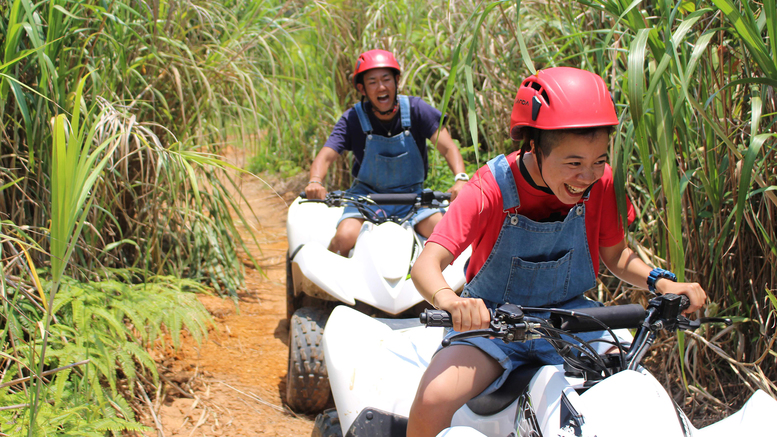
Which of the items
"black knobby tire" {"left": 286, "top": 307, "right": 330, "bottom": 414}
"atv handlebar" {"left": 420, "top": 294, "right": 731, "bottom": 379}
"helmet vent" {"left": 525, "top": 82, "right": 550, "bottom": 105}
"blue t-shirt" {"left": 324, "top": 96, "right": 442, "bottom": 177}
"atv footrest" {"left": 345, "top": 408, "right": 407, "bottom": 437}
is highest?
"helmet vent" {"left": 525, "top": 82, "right": 550, "bottom": 105}

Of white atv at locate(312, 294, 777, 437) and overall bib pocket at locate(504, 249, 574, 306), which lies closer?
white atv at locate(312, 294, 777, 437)

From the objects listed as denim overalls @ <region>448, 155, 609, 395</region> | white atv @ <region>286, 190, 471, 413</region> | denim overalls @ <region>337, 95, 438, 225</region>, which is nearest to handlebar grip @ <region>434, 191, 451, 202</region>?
white atv @ <region>286, 190, 471, 413</region>

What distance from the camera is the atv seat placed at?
1.59 meters

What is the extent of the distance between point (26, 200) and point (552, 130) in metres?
2.20

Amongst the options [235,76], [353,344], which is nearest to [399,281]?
[353,344]

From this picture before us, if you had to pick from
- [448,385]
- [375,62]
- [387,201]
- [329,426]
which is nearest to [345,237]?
[387,201]

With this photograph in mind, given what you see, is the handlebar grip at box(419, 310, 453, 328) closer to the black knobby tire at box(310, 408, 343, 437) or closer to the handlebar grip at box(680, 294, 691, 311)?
the handlebar grip at box(680, 294, 691, 311)

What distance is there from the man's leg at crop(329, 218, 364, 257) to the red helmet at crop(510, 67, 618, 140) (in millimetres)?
1718

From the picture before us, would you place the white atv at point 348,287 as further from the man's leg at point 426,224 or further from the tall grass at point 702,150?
the tall grass at point 702,150

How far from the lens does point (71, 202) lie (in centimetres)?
166

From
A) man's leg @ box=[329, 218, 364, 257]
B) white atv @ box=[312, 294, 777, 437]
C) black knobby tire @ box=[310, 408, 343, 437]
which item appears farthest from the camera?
man's leg @ box=[329, 218, 364, 257]

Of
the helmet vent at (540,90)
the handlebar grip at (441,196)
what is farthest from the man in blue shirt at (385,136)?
the helmet vent at (540,90)

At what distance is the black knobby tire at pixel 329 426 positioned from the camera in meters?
1.94

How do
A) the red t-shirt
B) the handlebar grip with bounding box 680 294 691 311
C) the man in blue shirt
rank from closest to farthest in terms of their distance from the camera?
the handlebar grip with bounding box 680 294 691 311, the red t-shirt, the man in blue shirt
